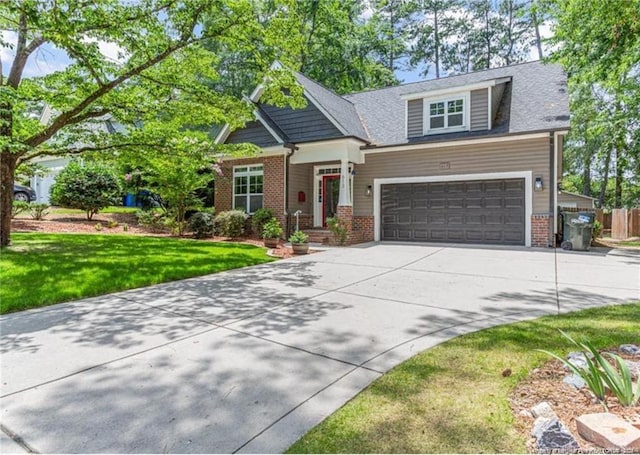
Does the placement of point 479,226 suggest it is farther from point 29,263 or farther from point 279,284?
point 29,263

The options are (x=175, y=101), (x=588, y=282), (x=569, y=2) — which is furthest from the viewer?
(x=175, y=101)

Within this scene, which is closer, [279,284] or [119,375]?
[119,375]

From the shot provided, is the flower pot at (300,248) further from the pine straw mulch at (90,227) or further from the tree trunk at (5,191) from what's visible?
the tree trunk at (5,191)

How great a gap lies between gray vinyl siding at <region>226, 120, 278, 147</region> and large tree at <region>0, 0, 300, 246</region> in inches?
153

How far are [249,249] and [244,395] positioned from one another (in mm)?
8650

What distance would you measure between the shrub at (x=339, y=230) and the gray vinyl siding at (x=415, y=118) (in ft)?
14.0

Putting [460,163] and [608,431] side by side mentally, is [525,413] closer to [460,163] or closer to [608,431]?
[608,431]

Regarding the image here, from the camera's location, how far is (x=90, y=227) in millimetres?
14961

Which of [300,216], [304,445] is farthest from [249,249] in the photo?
[304,445]

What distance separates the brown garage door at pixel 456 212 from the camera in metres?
12.3

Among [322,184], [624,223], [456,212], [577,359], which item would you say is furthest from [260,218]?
[624,223]

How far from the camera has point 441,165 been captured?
1322 centimetres

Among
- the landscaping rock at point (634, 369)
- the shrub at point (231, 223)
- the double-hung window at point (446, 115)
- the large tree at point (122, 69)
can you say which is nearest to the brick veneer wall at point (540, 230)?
the double-hung window at point (446, 115)

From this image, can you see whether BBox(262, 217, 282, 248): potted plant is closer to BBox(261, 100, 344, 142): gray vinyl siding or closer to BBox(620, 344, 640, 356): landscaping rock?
BBox(261, 100, 344, 142): gray vinyl siding
